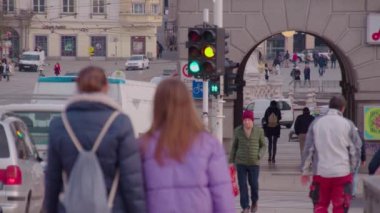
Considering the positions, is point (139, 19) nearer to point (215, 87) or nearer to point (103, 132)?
point (215, 87)

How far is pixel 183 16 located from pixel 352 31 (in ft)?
12.9

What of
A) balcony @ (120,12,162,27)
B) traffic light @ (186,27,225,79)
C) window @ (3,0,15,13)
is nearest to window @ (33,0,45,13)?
window @ (3,0,15,13)

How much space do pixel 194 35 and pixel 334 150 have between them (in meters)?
7.81

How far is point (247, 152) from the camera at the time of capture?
16.4 metres

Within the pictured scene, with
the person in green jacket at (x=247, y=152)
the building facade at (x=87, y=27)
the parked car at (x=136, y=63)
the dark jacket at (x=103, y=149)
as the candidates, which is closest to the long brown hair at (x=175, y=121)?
the dark jacket at (x=103, y=149)

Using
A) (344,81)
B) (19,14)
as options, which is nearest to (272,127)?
(344,81)

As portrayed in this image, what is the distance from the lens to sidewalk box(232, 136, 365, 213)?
18.7m

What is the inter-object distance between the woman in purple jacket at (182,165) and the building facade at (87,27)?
3548 inches

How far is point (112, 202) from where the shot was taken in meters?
6.47

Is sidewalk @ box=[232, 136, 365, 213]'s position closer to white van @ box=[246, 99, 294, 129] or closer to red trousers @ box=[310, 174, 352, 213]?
red trousers @ box=[310, 174, 352, 213]

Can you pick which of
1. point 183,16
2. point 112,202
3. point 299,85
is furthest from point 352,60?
point 299,85

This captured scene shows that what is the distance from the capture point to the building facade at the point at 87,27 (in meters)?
97.5

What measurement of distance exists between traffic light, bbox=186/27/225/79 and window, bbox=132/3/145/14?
81.1 metres

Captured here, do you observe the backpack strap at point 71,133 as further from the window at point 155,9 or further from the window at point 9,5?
the window at point 155,9
